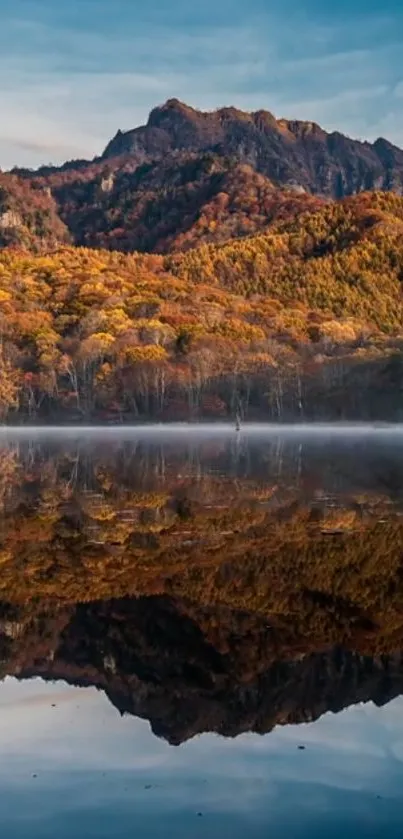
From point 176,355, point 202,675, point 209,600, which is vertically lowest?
point 202,675

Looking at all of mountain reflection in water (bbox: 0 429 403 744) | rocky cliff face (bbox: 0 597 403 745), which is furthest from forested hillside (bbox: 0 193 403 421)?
rocky cliff face (bbox: 0 597 403 745)

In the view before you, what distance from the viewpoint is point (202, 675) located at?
11578 mm

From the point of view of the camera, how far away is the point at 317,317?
158m

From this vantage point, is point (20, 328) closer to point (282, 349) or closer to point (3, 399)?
point (3, 399)

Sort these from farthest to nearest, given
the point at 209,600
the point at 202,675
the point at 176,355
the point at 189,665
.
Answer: the point at 176,355, the point at 209,600, the point at 189,665, the point at 202,675

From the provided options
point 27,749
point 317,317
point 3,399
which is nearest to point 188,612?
point 27,749

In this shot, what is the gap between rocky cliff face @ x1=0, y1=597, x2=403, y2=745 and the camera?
407 inches

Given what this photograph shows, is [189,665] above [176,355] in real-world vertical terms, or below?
below

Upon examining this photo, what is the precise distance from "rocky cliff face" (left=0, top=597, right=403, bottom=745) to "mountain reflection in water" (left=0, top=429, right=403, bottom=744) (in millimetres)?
24

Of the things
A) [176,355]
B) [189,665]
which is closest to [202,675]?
[189,665]

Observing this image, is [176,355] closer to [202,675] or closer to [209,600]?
[209,600]

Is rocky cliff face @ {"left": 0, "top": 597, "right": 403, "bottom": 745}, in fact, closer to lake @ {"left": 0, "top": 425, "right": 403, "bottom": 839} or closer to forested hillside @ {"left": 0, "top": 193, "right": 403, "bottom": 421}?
lake @ {"left": 0, "top": 425, "right": 403, "bottom": 839}

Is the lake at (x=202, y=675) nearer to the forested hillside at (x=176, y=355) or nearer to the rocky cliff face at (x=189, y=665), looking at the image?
the rocky cliff face at (x=189, y=665)

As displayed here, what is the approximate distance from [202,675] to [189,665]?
46cm
